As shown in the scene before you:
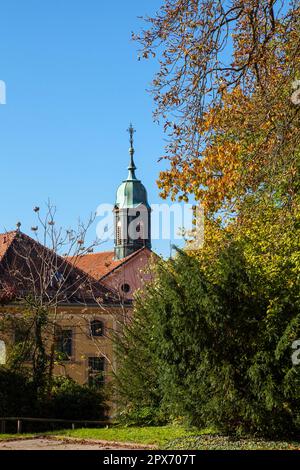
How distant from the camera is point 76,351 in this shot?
155 feet

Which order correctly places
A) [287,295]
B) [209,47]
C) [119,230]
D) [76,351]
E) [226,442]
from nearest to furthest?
1. [209,47]
2. [226,442]
3. [287,295]
4. [76,351]
5. [119,230]

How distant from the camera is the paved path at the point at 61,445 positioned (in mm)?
16250

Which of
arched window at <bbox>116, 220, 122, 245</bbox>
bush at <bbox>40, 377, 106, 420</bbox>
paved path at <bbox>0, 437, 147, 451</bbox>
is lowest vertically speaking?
paved path at <bbox>0, 437, 147, 451</bbox>

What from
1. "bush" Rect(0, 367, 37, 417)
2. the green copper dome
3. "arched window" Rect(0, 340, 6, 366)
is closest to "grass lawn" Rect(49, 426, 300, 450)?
"bush" Rect(0, 367, 37, 417)

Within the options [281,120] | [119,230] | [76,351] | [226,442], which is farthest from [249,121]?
[119,230]

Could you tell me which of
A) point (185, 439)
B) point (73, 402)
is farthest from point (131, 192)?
point (185, 439)

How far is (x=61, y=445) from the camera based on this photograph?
17.0 meters

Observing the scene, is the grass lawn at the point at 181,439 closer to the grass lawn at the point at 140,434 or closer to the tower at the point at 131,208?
the grass lawn at the point at 140,434

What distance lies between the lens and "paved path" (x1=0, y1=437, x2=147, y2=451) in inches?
640

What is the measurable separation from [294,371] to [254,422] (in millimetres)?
1332

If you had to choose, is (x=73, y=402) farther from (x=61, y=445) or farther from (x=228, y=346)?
(x=228, y=346)

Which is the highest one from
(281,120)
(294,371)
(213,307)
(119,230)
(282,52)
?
(119,230)

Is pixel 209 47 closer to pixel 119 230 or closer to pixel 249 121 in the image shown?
pixel 249 121

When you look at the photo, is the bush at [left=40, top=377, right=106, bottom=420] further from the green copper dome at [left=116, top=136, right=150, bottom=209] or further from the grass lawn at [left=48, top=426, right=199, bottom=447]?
the green copper dome at [left=116, top=136, right=150, bottom=209]
